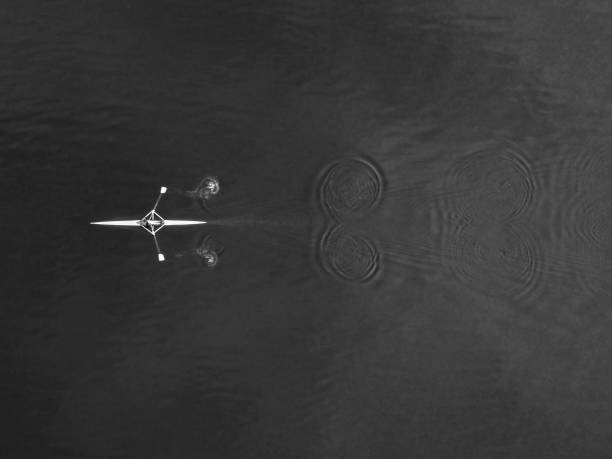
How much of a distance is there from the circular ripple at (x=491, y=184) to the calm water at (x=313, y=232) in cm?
4

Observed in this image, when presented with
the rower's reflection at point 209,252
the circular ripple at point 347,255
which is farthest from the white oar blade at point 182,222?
the circular ripple at point 347,255

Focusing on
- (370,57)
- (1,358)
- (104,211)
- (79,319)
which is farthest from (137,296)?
(370,57)

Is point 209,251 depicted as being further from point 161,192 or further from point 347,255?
point 347,255

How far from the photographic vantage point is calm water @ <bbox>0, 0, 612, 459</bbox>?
397 inches

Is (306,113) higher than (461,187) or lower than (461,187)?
higher

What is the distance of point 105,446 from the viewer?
10133mm

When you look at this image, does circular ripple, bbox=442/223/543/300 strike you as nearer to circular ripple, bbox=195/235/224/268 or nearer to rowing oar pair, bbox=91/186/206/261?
circular ripple, bbox=195/235/224/268

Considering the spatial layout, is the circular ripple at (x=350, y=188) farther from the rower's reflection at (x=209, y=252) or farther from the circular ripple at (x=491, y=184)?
the rower's reflection at (x=209, y=252)

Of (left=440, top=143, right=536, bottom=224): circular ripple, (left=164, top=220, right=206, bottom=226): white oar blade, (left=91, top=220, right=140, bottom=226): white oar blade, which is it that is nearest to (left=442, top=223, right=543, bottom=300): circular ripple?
(left=440, top=143, right=536, bottom=224): circular ripple

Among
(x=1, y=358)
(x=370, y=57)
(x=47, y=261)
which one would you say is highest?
(x=370, y=57)

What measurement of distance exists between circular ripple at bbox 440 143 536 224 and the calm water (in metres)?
0.04

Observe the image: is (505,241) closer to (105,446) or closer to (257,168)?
(257,168)

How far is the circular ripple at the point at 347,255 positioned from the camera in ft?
33.4

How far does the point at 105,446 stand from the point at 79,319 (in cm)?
275
